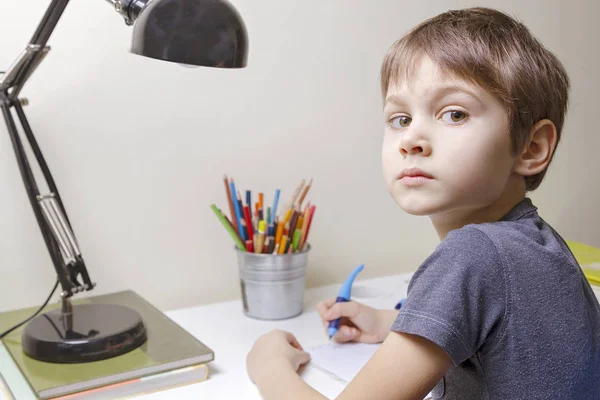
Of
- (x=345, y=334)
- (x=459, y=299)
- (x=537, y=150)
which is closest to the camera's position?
(x=459, y=299)

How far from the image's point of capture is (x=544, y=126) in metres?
0.60

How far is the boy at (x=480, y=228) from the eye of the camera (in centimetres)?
50

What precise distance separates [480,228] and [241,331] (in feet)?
1.58

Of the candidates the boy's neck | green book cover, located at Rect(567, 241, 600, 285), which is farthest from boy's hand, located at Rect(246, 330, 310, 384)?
green book cover, located at Rect(567, 241, 600, 285)

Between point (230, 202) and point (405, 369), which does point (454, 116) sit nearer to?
point (405, 369)

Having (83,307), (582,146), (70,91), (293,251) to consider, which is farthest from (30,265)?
(582,146)

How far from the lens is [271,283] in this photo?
951mm

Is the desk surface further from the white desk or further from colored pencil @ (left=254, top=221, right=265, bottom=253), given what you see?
colored pencil @ (left=254, top=221, right=265, bottom=253)

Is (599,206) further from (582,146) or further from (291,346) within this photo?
(291,346)

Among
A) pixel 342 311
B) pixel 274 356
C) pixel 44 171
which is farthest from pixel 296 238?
pixel 44 171

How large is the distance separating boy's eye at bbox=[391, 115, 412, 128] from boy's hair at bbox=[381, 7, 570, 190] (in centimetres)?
3

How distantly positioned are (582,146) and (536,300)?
107 centimetres

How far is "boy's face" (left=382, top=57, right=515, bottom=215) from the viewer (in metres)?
0.55

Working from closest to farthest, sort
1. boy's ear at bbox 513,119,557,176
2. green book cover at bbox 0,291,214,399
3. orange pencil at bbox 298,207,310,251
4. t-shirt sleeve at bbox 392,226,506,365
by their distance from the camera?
t-shirt sleeve at bbox 392,226,506,365 → boy's ear at bbox 513,119,557,176 → green book cover at bbox 0,291,214,399 → orange pencil at bbox 298,207,310,251
